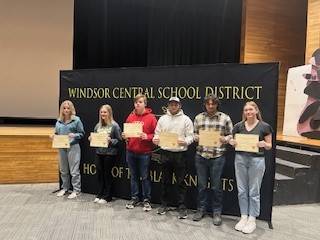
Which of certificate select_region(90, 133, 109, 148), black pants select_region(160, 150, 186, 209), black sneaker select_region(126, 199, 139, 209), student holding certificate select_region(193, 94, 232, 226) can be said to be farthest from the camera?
certificate select_region(90, 133, 109, 148)

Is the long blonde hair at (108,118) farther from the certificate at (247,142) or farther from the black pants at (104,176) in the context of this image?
the certificate at (247,142)

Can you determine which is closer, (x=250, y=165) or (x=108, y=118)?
(x=250, y=165)

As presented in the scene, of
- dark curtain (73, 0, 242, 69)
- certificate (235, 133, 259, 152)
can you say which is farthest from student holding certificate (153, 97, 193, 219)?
dark curtain (73, 0, 242, 69)

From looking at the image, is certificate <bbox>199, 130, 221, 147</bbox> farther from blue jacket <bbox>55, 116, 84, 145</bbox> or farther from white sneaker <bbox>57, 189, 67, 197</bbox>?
white sneaker <bbox>57, 189, 67, 197</bbox>

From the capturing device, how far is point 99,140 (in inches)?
191

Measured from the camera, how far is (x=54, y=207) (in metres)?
4.64

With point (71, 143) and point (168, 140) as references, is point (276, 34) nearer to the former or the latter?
point (168, 140)

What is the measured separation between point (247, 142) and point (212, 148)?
42cm

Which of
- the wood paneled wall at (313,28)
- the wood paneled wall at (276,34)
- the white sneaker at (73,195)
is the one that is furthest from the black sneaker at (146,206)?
the wood paneled wall at (276,34)

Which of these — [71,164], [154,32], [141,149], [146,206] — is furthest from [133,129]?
[154,32]

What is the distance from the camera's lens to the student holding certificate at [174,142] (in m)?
4.34

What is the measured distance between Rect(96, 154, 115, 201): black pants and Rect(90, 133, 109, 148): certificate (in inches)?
6.6

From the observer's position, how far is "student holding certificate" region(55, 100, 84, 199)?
510 centimetres

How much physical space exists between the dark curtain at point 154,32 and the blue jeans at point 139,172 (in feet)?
16.3
